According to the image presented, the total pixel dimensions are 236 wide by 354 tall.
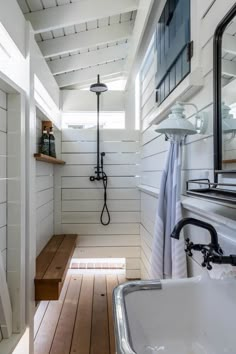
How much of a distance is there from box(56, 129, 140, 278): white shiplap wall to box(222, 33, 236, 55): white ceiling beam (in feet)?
8.19

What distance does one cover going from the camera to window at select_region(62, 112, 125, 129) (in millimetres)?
3805

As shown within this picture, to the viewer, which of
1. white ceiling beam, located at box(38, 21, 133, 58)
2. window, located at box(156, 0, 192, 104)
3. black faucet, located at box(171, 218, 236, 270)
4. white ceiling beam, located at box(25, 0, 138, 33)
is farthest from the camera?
white ceiling beam, located at box(38, 21, 133, 58)

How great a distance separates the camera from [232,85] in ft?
3.26

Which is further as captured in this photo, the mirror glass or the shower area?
→ the shower area

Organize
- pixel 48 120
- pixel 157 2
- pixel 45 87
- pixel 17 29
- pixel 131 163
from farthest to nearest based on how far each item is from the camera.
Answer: pixel 131 163, pixel 48 120, pixel 45 87, pixel 157 2, pixel 17 29

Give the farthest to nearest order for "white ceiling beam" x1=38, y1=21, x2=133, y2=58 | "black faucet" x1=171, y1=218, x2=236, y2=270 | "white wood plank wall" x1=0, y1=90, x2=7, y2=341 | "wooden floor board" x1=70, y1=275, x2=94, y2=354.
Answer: "white ceiling beam" x1=38, y1=21, x2=133, y2=58, "wooden floor board" x1=70, y1=275, x2=94, y2=354, "white wood plank wall" x1=0, y1=90, x2=7, y2=341, "black faucet" x1=171, y1=218, x2=236, y2=270

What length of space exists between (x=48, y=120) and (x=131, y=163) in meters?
1.21

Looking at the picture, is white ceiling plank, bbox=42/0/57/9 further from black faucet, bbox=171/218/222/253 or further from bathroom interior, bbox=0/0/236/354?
black faucet, bbox=171/218/222/253

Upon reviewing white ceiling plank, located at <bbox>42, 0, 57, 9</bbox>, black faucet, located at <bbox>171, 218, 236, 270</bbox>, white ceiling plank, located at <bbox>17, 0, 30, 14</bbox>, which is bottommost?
black faucet, located at <bbox>171, 218, 236, 270</bbox>

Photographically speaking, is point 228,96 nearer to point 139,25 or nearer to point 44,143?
point 139,25

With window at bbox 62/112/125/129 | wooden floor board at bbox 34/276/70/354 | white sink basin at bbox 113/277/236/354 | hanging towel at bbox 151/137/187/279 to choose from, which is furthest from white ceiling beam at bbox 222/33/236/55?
window at bbox 62/112/125/129

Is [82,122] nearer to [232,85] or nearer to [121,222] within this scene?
[121,222]

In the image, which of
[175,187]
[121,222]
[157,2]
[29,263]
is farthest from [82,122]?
[175,187]

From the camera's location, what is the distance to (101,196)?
3535mm
